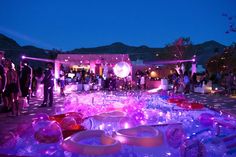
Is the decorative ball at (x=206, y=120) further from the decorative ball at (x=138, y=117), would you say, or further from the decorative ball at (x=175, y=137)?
the decorative ball at (x=175, y=137)

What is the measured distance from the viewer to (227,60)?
32125mm

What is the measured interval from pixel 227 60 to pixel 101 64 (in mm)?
13944

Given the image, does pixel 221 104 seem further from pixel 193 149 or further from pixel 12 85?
pixel 193 149

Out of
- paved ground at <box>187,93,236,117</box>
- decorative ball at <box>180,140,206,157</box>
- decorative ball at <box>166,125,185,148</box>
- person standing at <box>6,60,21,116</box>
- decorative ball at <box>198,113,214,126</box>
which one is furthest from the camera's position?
paved ground at <box>187,93,236,117</box>

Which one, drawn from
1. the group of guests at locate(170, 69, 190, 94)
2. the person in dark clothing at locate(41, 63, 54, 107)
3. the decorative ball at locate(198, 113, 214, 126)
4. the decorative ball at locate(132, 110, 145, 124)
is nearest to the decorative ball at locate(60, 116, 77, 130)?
the decorative ball at locate(132, 110, 145, 124)

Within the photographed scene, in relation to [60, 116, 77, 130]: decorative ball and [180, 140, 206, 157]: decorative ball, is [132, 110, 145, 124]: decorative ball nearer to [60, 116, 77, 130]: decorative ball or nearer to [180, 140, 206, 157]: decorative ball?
[60, 116, 77, 130]: decorative ball

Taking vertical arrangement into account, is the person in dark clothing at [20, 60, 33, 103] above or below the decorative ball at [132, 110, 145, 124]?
above

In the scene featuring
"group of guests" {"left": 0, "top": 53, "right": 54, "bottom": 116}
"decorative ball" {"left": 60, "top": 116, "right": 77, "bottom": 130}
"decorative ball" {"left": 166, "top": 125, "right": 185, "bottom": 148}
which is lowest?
"decorative ball" {"left": 166, "top": 125, "right": 185, "bottom": 148}

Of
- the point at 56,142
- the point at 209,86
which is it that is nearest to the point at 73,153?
the point at 56,142

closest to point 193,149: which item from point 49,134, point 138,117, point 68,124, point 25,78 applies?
point 49,134

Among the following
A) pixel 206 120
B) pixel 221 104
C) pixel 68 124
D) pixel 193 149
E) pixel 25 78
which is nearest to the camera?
pixel 193 149

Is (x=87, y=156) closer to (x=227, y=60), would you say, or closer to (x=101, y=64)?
(x=101, y=64)

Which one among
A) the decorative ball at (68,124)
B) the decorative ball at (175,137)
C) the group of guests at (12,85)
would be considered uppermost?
the group of guests at (12,85)

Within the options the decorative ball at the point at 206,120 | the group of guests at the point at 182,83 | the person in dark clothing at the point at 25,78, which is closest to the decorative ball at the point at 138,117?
the decorative ball at the point at 206,120
